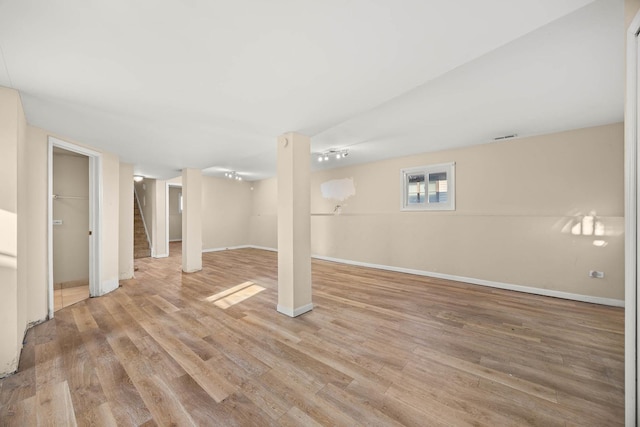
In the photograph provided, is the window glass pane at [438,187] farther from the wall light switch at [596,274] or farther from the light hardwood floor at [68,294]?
the light hardwood floor at [68,294]

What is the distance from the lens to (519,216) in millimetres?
3852

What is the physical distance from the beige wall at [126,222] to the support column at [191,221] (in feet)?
3.08

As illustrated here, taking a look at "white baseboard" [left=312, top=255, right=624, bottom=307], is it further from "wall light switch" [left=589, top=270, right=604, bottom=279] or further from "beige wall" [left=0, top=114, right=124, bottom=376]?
"beige wall" [left=0, top=114, right=124, bottom=376]

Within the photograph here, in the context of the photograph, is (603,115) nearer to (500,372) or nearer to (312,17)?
(500,372)

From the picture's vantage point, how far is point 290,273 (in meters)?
2.99

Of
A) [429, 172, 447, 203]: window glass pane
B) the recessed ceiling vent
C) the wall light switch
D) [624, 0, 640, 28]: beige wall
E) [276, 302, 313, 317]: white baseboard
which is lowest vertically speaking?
[276, 302, 313, 317]: white baseboard

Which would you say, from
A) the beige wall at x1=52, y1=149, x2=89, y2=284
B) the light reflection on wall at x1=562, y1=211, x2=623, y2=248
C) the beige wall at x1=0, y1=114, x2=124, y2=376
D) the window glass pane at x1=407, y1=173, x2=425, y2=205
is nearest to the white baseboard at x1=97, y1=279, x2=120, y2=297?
the beige wall at x1=0, y1=114, x2=124, y2=376

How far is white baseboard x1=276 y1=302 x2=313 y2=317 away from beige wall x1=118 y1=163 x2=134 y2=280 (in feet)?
12.0

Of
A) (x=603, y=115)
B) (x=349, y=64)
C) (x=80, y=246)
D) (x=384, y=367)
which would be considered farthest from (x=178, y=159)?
(x=603, y=115)

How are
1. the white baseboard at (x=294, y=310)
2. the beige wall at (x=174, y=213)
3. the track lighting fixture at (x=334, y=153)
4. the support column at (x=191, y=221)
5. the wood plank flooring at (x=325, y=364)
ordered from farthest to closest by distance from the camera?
the beige wall at (x=174, y=213) < the support column at (x=191, y=221) < the track lighting fixture at (x=334, y=153) < the white baseboard at (x=294, y=310) < the wood plank flooring at (x=325, y=364)

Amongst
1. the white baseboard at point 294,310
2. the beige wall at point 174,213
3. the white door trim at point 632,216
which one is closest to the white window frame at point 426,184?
the white baseboard at point 294,310

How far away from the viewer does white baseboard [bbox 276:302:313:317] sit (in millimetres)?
2932

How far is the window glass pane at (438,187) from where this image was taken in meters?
4.68

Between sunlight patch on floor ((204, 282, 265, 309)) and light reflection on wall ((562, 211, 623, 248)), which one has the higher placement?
light reflection on wall ((562, 211, 623, 248))
